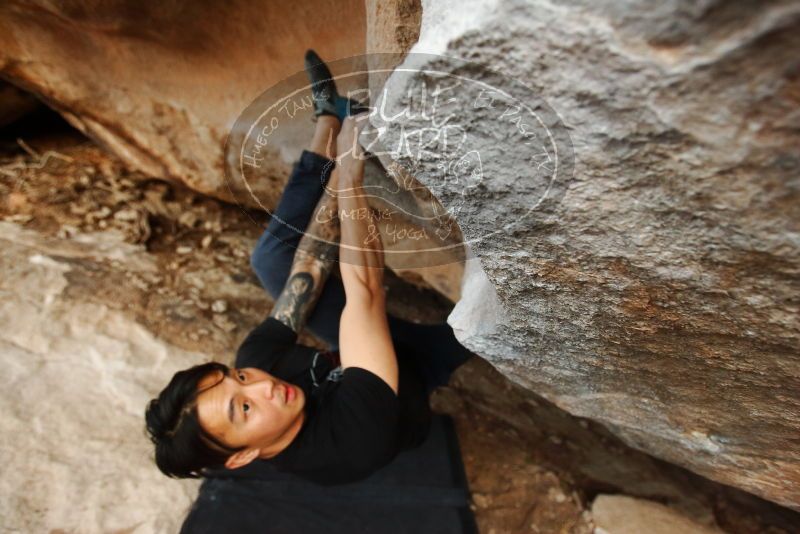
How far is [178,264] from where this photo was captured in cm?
154

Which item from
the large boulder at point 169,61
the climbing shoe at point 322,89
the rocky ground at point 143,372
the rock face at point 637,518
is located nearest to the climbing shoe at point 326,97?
the climbing shoe at point 322,89

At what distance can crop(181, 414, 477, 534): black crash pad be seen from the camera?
1176mm

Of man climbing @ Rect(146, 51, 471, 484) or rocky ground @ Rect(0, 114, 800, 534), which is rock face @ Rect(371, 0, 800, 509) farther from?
rocky ground @ Rect(0, 114, 800, 534)

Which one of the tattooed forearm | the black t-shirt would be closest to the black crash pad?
the black t-shirt

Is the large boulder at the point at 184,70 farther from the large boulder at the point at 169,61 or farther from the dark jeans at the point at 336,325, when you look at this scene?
the dark jeans at the point at 336,325

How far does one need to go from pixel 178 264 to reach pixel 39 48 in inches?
26.9

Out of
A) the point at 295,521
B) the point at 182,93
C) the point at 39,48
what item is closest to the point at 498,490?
the point at 295,521

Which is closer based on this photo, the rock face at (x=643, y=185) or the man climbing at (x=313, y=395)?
the rock face at (x=643, y=185)

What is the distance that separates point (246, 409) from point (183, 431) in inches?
5.4

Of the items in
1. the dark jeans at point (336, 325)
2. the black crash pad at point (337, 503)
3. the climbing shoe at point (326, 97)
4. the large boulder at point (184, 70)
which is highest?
the large boulder at point (184, 70)

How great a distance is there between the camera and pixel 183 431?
3.10 feet

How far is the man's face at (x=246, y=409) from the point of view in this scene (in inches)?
36.5

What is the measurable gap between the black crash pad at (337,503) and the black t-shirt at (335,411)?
18 cm

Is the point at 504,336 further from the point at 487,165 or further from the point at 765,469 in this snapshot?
the point at 765,469
